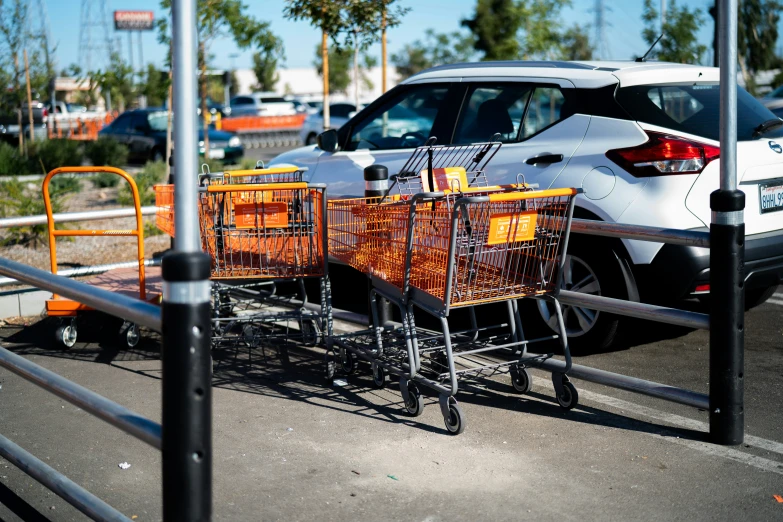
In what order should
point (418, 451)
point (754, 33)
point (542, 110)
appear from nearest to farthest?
point (418, 451) < point (542, 110) < point (754, 33)

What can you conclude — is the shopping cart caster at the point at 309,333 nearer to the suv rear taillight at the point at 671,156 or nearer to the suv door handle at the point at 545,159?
the suv door handle at the point at 545,159

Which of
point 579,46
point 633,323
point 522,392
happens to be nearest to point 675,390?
point 522,392

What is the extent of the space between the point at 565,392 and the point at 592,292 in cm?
121

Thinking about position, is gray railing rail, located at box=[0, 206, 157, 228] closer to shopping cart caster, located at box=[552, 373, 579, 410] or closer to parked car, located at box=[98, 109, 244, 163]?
shopping cart caster, located at box=[552, 373, 579, 410]

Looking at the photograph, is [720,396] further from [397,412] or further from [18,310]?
[18,310]

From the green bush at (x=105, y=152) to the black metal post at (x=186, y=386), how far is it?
19.7 meters

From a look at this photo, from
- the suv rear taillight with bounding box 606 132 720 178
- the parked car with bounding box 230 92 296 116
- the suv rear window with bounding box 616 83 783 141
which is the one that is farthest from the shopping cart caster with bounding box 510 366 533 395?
the parked car with bounding box 230 92 296 116

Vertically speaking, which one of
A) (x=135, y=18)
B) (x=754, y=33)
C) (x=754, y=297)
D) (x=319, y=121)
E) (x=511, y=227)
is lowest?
(x=754, y=297)

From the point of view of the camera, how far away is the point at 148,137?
24750 millimetres

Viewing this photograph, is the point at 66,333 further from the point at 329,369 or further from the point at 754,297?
the point at 754,297

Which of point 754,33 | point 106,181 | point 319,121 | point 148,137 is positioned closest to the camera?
point 106,181

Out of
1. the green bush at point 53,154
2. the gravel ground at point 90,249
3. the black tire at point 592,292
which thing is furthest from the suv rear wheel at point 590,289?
the green bush at point 53,154

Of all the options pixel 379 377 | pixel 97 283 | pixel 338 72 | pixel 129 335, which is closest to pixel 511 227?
pixel 379 377

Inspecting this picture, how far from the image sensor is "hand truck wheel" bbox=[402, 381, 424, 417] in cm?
479
